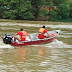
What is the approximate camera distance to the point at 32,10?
191 ft

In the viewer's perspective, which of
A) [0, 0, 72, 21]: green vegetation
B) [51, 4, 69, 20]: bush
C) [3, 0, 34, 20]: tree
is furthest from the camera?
[51, 4, 69, 20]: bush

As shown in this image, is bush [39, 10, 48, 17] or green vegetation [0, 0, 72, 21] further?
bush [39, 10, 48, 17]

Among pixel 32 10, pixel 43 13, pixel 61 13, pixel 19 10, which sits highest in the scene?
pixel 19 10

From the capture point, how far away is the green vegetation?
55.5 meters

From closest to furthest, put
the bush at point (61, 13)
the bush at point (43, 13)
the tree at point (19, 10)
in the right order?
the tree at point (19, 10) < the bush at point (43, 13) < the bush at point (61, 13)

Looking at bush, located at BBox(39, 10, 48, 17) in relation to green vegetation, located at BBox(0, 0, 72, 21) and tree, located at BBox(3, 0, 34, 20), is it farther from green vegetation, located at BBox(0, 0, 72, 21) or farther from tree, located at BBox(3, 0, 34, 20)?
tree, located at BBox(3, 0, 34, 20)

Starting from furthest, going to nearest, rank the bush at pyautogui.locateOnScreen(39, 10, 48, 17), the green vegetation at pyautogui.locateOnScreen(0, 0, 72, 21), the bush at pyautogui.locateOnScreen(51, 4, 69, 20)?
the bush at pyautogui.locateOnScreen(51, 4, 69, 20), the bush at pyautogui.locateOnScreen(39, 10, 48, 17), the green vegetation at pyautogui.locateOnScreen(0, 0, 72, 21)

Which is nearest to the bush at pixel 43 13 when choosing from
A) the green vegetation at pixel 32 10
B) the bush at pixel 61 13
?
the green vegetation at pixel 32 10

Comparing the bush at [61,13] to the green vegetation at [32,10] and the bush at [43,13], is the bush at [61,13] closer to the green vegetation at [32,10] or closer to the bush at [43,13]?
the green vegetation at [32,10]

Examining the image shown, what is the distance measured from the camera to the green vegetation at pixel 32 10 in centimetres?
5547

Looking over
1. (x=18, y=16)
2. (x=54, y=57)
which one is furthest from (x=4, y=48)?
(x=18, y=16)

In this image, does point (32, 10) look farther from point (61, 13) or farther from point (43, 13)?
point (61, 13)

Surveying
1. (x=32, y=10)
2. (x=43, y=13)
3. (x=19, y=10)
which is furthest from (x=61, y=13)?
(x=19, y=10)

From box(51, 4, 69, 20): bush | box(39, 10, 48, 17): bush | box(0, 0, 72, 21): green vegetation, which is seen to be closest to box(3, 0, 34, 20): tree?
box(0, 0, 72, 21): green vegetation
